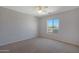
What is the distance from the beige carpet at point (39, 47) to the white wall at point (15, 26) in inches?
4.5

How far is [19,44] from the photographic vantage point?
205cm

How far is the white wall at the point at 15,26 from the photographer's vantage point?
2.02 meters

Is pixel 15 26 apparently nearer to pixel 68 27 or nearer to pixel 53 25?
pixel 53 25

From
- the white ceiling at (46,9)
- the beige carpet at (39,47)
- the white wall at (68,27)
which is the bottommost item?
the beige carpet at (39,47)

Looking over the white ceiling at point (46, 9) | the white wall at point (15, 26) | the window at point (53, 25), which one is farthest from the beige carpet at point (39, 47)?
the white ceiling at point (46, 9)

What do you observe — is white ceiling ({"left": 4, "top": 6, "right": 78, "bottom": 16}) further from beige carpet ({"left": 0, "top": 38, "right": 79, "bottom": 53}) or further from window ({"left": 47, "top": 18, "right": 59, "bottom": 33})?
beige carpet ({"left": 0, "top": 38, "right": 79, "bottom": 53})

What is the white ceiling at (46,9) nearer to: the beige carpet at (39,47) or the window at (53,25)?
the window at (53,25)

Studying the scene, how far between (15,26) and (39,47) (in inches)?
26.8

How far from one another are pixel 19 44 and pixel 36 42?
0.36 meters

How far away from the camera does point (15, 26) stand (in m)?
2.09

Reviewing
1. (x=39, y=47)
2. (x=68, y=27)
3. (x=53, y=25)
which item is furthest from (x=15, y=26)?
(x=68, y=27)
